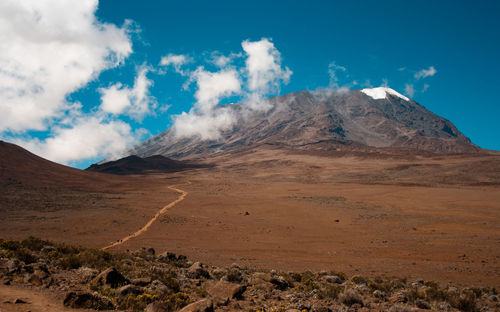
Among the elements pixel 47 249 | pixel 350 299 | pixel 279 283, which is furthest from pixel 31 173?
pixel 350 299

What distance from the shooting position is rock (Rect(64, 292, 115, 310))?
6770mm

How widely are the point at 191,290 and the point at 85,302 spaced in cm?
334

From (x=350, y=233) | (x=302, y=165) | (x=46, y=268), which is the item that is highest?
(x=302, y=165)

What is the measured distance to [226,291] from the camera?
908 centimetres

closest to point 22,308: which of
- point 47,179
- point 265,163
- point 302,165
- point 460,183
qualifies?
point 47,179

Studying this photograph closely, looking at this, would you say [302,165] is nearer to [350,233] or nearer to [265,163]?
[265,163]

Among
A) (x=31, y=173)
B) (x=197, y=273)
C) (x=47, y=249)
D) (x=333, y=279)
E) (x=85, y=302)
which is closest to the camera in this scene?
(x=85, y=302)

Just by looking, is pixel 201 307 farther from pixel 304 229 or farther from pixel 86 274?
pixel 304 229

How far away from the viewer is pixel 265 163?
13338cm

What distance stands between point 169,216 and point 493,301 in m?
28.1

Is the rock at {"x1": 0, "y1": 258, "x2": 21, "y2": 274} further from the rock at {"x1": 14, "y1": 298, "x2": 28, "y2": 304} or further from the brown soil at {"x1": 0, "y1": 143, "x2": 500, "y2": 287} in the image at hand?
the brown soil at {"x1": 0, "y1": 143, "x2": 500, "y2": 287}

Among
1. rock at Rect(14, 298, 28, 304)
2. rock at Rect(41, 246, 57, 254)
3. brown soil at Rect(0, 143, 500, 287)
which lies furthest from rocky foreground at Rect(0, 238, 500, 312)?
brown soil at Rect(0, 143, 500, 287)

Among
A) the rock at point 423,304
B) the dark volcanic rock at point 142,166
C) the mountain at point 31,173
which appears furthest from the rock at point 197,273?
the dark volcanic rock at point 142,166

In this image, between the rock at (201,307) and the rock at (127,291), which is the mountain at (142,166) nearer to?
the rock at (127,291)
